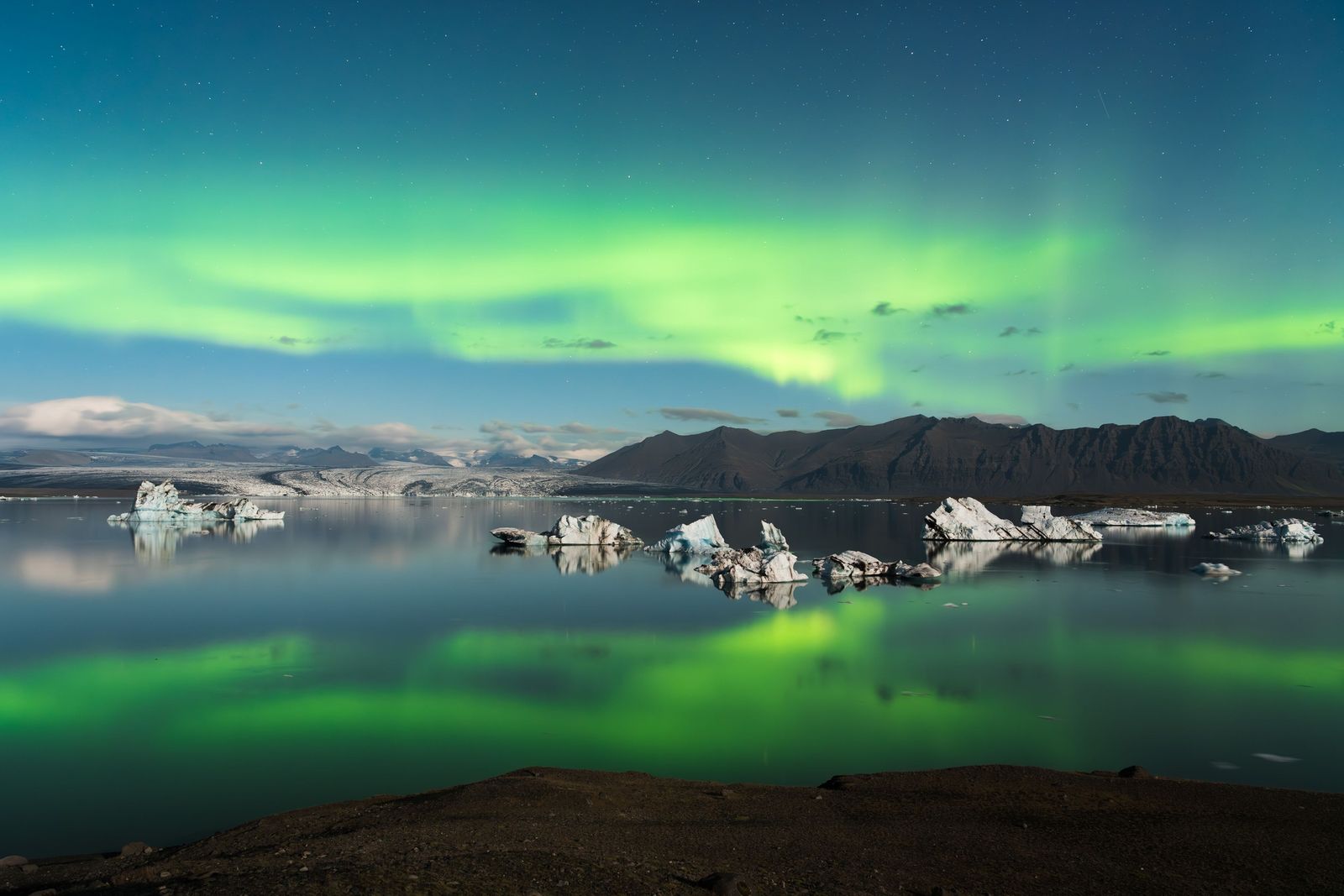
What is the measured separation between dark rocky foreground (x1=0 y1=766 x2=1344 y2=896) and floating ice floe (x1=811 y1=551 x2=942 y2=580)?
2272 cm

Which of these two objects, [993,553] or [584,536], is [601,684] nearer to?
[584,536]

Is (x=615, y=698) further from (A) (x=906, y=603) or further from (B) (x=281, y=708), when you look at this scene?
(A) (x=906, y=603)

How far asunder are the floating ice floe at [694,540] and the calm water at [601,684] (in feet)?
42.8

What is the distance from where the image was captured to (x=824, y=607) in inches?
973

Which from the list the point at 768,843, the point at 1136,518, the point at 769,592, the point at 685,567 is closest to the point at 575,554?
the point at 685,567

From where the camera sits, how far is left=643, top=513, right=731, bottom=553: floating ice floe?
4494 centimetres

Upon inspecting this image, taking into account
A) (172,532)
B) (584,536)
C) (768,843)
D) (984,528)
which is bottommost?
(172,532)

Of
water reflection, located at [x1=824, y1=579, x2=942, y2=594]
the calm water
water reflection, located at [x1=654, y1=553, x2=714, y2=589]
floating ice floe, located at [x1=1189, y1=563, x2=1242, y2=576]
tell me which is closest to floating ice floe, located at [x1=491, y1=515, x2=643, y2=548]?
water reflection, located at [x1=654, y1=553, x2=714, y2=589]

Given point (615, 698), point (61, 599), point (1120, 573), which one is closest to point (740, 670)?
point (615, 698)

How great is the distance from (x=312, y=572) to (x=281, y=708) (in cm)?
2241

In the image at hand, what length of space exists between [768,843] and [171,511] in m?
77.3

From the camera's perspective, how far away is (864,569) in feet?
105

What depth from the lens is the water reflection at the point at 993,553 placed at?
3797 cm

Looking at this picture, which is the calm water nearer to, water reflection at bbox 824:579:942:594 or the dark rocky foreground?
water reflection at bbox 824:579:942:594
